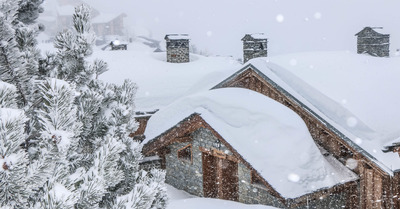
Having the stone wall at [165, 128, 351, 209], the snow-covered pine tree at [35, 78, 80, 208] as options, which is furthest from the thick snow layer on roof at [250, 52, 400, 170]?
the snow-covered pine tree at [35, 78, 80, 208]

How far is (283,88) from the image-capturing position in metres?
10.5

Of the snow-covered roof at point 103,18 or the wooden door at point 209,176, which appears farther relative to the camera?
the snow-covered roof at point 103,18

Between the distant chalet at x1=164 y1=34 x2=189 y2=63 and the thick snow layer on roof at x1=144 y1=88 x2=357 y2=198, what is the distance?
7692mm

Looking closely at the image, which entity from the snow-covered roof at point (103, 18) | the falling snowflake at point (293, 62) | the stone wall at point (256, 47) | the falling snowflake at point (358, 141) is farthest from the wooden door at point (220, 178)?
the snow-covered roof at point (103, 18)

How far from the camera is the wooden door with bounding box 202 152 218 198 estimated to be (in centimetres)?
1162

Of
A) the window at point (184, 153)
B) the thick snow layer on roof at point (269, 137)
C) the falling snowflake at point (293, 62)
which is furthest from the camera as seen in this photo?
the falling snowflake at point (293, 62)

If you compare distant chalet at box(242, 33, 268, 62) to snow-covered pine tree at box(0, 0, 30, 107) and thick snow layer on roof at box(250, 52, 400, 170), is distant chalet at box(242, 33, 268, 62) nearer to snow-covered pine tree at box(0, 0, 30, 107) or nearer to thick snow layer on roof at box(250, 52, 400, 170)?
thick snow layer on roof at box(250, 52, 400, 170)

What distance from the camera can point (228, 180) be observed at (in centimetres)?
1152

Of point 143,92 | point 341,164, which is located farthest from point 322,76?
point 143,92

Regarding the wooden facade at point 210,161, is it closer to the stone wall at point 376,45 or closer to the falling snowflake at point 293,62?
the falling snowflake at point 293,62

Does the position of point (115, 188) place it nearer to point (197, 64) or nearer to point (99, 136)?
point (99, 136)

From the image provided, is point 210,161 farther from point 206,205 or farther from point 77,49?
point 77,49

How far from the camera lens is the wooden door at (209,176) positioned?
11.6 metres

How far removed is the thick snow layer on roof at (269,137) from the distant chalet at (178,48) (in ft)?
25.2
